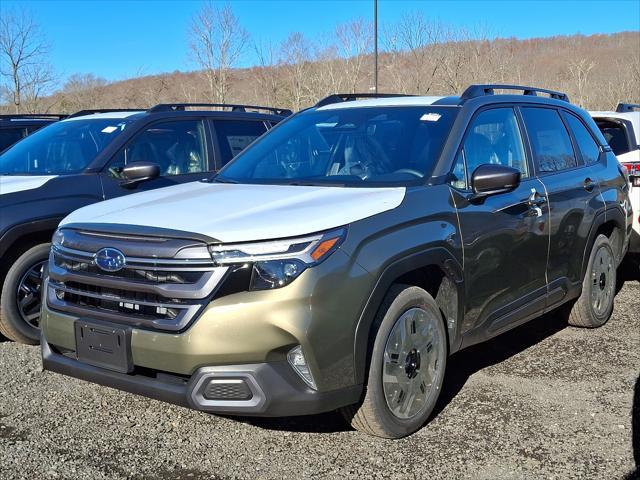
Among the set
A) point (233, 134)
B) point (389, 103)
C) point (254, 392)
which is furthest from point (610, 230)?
point (254, 392)

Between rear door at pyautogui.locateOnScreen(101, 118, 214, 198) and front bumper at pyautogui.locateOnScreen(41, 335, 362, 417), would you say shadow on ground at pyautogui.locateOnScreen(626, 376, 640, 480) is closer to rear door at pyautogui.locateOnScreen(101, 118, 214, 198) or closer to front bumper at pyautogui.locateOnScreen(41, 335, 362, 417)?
front bumper at pyautogui.locateOnScreen(41, 335, 362, 417)

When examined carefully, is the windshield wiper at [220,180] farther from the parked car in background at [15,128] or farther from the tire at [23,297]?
the parked car in background at [15,128]

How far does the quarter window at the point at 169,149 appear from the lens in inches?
235

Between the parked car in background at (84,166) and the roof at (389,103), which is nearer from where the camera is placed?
the roof at (389,103)

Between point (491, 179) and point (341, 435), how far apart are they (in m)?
1.63

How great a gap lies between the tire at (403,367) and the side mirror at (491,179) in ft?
2.37

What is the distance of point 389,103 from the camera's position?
464 cm

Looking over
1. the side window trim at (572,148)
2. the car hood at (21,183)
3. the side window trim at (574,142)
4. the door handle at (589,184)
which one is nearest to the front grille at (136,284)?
the car hood at (21,183)

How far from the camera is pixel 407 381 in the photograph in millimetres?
3596

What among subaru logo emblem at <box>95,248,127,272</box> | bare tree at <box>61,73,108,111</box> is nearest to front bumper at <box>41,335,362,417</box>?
subaru logo emblem at <box>95,248,127,272</box>

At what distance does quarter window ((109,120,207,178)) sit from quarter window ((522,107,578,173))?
3.01 metres

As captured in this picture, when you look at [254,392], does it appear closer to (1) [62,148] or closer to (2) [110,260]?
(2) [110,260]

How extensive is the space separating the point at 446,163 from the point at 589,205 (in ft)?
6.13

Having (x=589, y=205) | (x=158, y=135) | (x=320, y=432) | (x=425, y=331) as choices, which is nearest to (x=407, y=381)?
(x=425, y=331)
